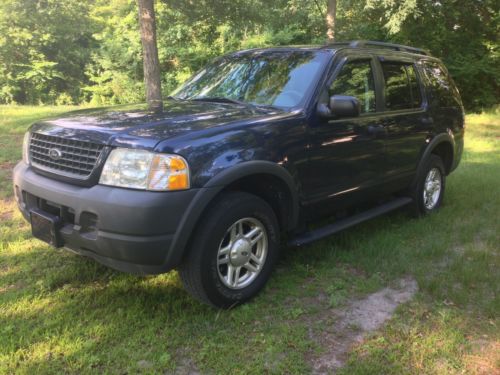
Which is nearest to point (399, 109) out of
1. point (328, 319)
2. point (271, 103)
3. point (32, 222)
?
point (271, 103)

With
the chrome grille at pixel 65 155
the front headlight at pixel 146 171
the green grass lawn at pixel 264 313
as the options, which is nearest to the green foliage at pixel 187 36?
the chrome grille at pixel 65 155

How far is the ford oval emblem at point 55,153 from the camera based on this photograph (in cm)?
326

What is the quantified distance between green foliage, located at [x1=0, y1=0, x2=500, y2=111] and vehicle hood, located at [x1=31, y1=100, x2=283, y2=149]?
25.4ft

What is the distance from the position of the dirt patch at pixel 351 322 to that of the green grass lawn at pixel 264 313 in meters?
0.06

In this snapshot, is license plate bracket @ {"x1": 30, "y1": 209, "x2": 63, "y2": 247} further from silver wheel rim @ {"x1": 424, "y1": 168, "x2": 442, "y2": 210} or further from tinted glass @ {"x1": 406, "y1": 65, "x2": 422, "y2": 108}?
silver wheel rim @ {"x1": 424, "y1": 168, "x2": 442, "y2": 210}

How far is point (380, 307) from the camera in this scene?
3.51m

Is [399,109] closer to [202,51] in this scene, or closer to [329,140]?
[329,140]

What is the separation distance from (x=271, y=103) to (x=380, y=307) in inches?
70.8

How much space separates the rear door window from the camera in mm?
4770

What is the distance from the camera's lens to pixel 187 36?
17000 millimetres

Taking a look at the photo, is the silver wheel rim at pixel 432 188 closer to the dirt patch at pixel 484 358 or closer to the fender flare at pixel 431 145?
the fender flare at pixel 431 145

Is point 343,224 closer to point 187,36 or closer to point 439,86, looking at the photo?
point 439,86

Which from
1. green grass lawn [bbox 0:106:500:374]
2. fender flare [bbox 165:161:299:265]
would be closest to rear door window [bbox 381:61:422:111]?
green grass lawn [bbox 0:106:500:374]

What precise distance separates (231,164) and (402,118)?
2.43 m
